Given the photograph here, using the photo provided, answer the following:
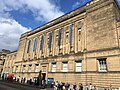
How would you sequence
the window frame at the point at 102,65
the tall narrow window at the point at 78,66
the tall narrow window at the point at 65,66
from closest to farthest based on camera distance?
the window frame at the point at 102,65
the tall narrow window at the point at 78,66
the tall narrow window at the point at 65,66

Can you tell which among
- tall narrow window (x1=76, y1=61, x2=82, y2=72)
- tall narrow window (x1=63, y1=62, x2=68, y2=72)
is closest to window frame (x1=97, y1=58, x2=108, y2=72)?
tall narrow window (x1=76, y1=61, x2=82, y2=72)

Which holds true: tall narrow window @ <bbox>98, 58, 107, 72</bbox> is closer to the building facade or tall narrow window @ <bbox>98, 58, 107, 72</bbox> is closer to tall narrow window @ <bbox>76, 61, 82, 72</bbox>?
the building facade

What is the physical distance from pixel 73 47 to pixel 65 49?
1.99m

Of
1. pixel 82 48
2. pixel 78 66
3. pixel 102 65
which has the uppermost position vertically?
pixel 82 48

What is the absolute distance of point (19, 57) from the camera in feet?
123

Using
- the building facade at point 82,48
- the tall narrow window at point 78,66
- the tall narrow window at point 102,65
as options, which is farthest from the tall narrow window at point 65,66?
the tall narrow window at point 102,65

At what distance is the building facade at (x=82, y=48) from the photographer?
1741 centimetres

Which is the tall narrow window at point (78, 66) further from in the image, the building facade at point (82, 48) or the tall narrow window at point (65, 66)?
the tall narrow window at point (65, 66)

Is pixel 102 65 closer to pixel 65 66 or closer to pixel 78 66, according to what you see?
pixel 78 66

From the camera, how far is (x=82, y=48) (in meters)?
21.4

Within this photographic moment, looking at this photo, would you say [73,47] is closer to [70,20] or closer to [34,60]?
[70,20]

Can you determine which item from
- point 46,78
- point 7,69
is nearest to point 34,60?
point 46,78

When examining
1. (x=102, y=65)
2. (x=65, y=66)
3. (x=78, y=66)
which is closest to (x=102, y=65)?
(x=102, y=65)

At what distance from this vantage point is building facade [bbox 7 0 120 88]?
1741 cm
